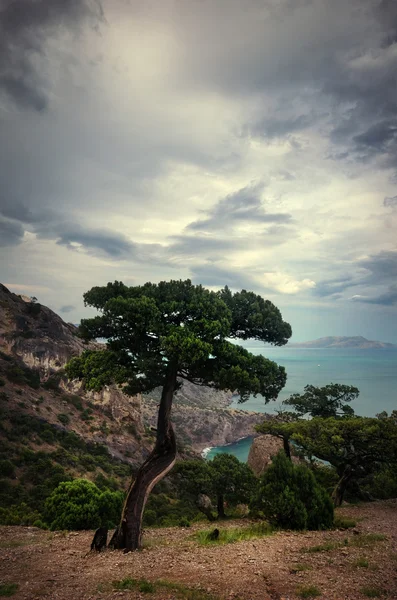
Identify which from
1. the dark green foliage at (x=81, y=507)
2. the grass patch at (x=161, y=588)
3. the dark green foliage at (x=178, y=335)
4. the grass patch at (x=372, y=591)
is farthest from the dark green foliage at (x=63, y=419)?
the grass patch at (x=372, y=591)

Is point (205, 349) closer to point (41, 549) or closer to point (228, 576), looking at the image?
point (228, 576)

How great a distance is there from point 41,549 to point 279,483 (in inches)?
397

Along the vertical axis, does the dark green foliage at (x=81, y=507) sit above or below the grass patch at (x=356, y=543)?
below

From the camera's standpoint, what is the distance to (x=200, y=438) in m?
108

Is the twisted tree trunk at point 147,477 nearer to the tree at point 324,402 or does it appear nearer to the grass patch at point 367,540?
the grass patch at point 367,540

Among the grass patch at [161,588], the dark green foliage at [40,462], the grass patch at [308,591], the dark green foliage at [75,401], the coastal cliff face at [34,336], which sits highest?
the coastal cliff face at [34,336]

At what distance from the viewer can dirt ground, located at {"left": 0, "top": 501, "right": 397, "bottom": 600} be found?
7.41 metres

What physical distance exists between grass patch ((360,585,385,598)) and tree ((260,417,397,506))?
425 inches

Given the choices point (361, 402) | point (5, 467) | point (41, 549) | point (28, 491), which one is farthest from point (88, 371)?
point (361, 402)

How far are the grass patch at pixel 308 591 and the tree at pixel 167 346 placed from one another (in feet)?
21.7

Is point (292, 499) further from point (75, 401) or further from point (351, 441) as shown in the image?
point (75, 401)

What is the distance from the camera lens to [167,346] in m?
11.9

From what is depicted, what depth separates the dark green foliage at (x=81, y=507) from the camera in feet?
55.4

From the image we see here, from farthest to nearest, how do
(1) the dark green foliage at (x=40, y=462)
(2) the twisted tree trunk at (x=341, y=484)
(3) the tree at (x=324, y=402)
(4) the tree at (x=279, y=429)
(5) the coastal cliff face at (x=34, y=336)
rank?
(5) the coastal cliff face at (x=34, y=336) < (1) the dark green foliage at (x=40, y=462) < (3) the tree at (x=324, y=402) < (2) the twisted tree trunk at (x=341, y=484) < (4) the tree at (x=279, y=429)
